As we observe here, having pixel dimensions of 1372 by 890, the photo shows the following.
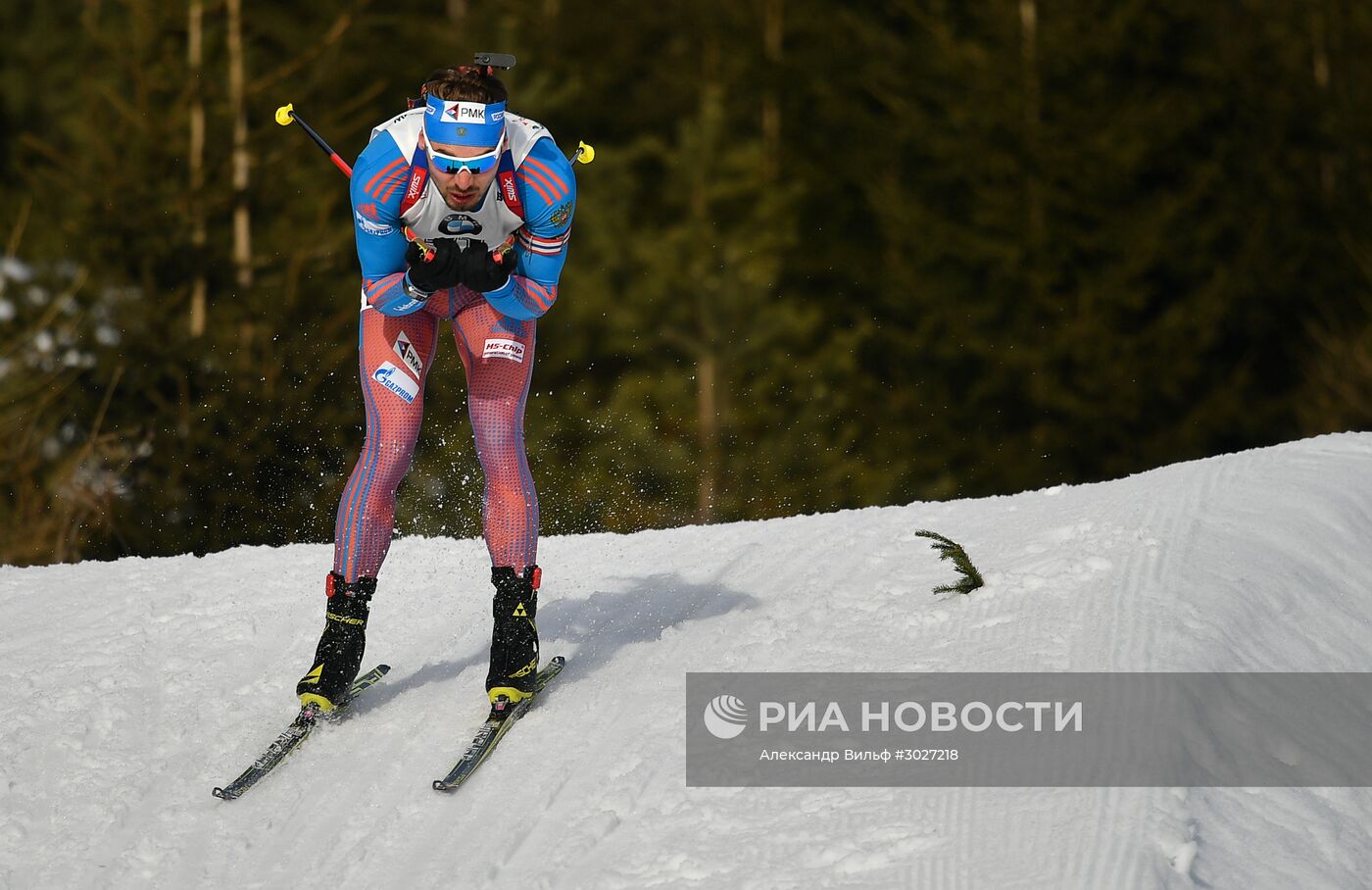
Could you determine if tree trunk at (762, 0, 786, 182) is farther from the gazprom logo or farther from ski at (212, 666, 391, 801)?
the gazprom logo

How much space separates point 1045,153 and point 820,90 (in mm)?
4154

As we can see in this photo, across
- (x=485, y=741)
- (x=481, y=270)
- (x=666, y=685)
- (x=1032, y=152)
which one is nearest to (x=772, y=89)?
(x=1032, y=152)

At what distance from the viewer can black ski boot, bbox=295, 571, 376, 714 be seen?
435cm

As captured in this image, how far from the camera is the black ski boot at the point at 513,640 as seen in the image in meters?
4.36

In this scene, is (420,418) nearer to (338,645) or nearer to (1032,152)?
(338,645)

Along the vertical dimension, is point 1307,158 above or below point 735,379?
above

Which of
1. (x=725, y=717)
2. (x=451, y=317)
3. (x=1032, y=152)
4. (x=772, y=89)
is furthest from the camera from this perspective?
(x=772, y=89)

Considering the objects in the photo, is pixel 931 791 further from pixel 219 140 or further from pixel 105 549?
pixel 219 140

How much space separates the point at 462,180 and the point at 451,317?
520mm

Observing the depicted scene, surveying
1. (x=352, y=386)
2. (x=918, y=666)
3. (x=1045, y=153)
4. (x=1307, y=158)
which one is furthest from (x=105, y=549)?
(x=1307, y=158)

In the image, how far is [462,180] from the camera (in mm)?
4250

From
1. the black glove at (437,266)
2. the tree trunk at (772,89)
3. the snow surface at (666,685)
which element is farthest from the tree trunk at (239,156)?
the black glove at (437,266)

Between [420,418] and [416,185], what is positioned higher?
[416,185]

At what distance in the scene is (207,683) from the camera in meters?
4.86
